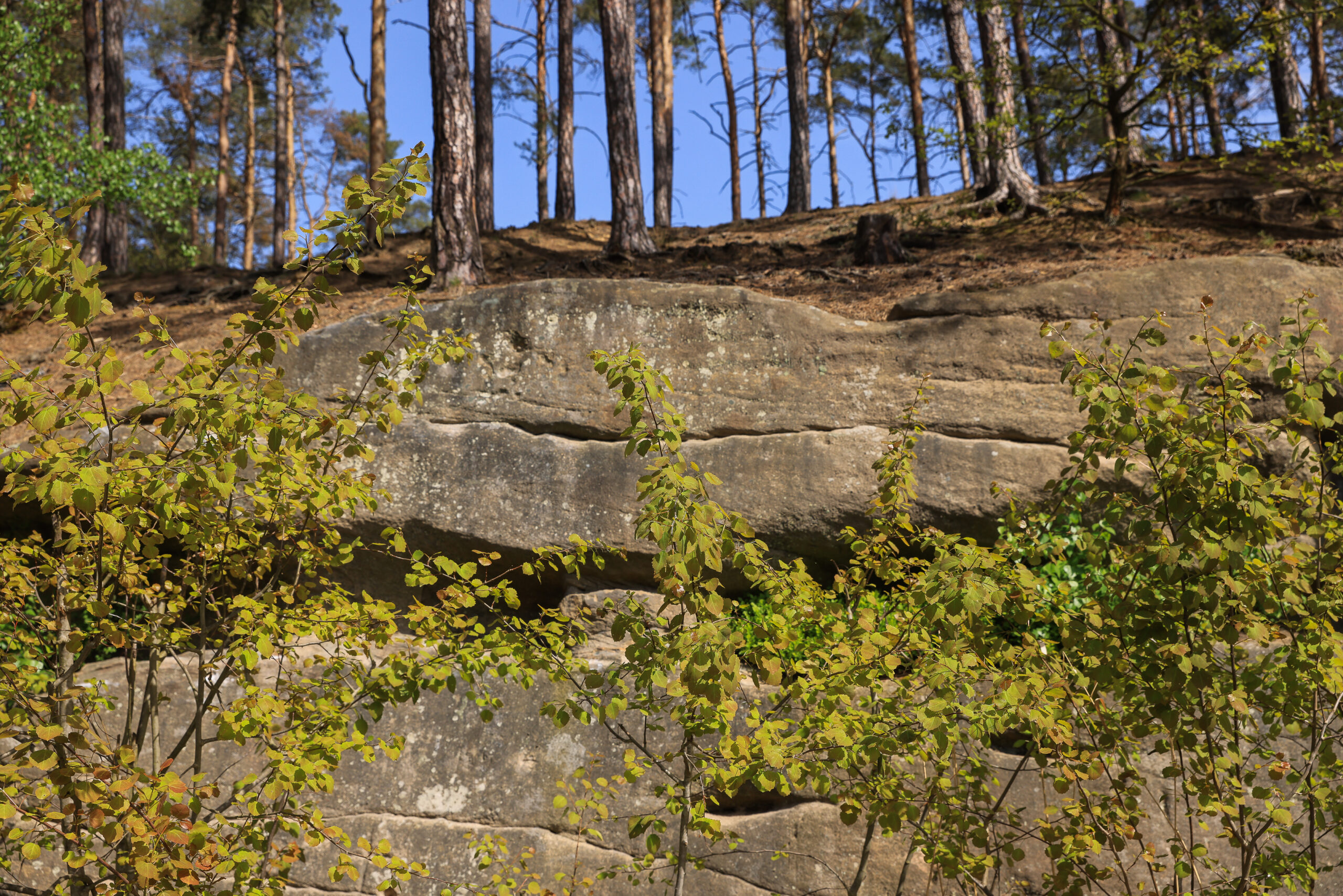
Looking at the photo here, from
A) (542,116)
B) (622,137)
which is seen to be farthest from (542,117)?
(622,137)

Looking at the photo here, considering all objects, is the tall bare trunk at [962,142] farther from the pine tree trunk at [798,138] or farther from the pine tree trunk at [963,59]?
the pine tree trunk at [798,138]

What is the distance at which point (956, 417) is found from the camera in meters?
6.40

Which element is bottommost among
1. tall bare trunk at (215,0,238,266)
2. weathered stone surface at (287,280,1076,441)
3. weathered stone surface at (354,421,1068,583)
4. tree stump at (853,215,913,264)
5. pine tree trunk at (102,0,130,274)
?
weathered stone surface at (354,421,1068,583)

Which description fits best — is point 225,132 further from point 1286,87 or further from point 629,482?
Result: point 1286,87

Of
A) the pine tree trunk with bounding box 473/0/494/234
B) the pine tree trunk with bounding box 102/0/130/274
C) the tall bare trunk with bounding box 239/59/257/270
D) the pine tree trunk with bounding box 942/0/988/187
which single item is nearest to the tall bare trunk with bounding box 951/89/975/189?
the pine tree trunk with bounding box 942/0/988/187

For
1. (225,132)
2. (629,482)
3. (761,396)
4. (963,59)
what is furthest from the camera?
(225,132)

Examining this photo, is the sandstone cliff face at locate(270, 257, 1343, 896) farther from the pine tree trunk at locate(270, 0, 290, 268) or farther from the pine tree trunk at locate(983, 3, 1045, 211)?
the pine tree trunk at locate(270, 0, 290, 268)

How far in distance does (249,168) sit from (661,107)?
12.3 meters

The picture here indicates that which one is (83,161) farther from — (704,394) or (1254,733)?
(1254,733)

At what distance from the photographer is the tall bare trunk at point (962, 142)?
9.44 metres

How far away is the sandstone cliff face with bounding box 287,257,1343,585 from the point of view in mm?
6246

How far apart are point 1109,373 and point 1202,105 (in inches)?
941

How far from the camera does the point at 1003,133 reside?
9281mm

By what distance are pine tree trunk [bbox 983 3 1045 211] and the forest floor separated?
0.31 m
